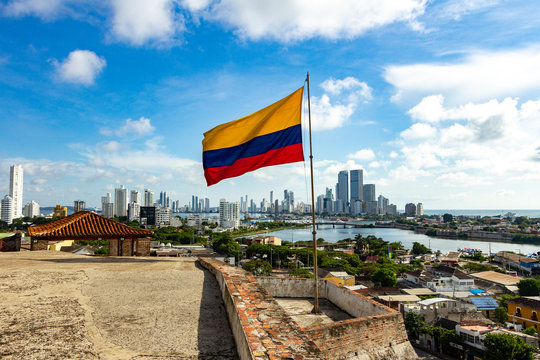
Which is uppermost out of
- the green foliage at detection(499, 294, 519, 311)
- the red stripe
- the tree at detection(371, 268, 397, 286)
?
the red stripe

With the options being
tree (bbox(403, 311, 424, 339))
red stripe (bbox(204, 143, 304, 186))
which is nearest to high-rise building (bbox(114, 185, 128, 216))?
tree (bbox(403, 311, 424, 339))

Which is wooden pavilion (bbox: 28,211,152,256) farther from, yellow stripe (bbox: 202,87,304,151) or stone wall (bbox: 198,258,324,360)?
stone wall (bbox: 198,258,324,360)

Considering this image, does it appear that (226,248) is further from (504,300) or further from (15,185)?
(15,185)

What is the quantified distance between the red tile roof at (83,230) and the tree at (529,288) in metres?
31.7

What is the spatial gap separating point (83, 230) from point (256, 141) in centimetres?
525

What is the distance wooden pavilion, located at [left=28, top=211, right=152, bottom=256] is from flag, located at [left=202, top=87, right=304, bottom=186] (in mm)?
2957

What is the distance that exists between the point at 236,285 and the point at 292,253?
41.8 meters

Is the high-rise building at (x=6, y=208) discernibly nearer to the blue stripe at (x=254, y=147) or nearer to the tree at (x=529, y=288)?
the blue stripe at (x=254, y=147)

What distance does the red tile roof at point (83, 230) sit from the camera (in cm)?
798

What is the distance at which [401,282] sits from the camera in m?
32.8

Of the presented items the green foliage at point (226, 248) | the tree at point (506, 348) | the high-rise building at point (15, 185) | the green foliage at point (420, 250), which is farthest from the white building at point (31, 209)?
the tree at point (506, 348)

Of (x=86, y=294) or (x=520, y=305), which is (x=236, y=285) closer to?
(x=86, y=294)

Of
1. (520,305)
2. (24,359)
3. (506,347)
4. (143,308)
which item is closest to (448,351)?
(506,347)

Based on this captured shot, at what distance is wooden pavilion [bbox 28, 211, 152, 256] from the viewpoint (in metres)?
8.03
